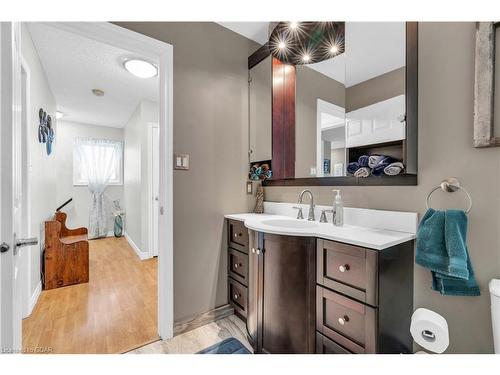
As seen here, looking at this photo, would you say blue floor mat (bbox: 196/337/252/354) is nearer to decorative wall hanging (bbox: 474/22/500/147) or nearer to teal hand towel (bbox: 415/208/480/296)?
teal hand towel (bbox: 415/208/480/296)

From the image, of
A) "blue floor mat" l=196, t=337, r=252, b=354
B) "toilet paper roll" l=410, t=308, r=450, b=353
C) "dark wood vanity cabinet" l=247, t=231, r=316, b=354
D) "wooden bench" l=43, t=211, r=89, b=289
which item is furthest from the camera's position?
"wooden bench" l=43, t=211, r=89, b=289

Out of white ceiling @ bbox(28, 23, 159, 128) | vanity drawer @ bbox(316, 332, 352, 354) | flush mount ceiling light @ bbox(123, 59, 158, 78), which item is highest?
white ceiling @ bbox(28, 23, 159, 128)

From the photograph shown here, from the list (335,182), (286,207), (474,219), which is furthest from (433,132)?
(286,207)

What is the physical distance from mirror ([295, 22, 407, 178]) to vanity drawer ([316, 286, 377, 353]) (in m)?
0.75

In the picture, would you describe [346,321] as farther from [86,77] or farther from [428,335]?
[86,77]

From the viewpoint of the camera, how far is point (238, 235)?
5.78 feet

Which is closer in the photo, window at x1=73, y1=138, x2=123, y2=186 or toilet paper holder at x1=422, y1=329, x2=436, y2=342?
toilet paper holder at x1=422, y1=329, x2=436, y2=342

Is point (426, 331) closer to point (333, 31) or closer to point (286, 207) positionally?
point (286, 207)

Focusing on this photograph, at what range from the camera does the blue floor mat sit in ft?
4.67

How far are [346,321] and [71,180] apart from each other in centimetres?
516

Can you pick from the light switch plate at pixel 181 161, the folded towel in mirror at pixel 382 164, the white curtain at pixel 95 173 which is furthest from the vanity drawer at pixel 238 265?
the white curtain at pixel 95 173

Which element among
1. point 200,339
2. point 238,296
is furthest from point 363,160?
point 200,339

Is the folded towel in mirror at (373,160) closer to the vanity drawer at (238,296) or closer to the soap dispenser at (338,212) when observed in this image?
the soap dispenser at (338,212)

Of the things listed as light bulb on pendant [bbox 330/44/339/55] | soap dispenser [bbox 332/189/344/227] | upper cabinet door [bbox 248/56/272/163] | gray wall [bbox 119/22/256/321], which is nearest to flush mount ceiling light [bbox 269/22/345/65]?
light bulb on pendant [bbox 330/44/339/55]
